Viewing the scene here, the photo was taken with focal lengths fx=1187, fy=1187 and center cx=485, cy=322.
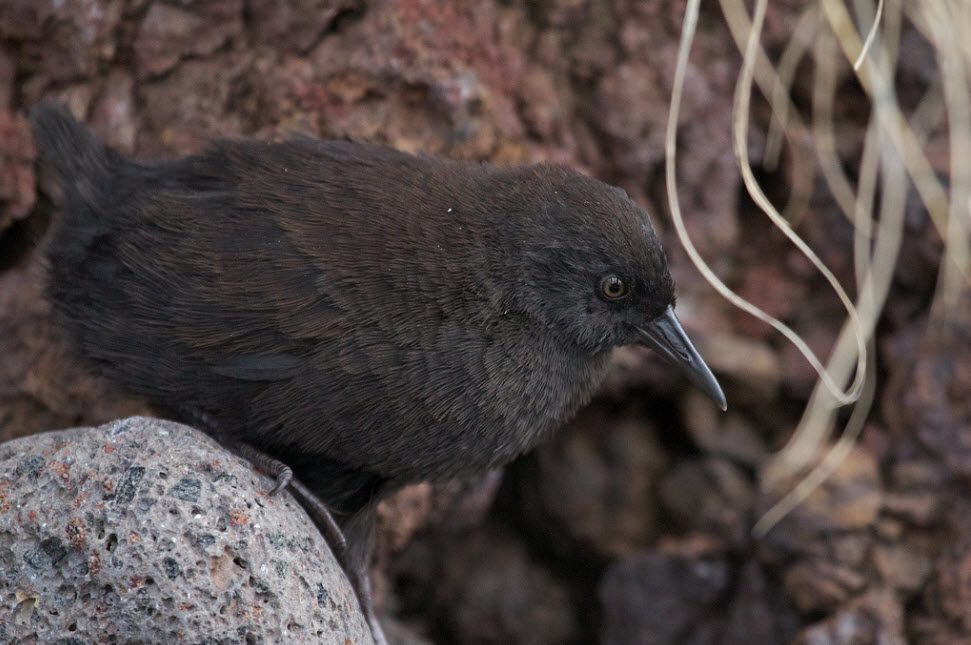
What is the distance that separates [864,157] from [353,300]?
2186 millimetres

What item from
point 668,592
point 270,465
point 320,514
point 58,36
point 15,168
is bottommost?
point 668,592

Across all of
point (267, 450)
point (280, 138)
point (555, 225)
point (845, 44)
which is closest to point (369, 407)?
point (267, 450)

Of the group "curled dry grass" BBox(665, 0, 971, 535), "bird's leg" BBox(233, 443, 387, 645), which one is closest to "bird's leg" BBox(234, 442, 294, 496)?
"bird's leg" BBox(233, 443, 387, 645)

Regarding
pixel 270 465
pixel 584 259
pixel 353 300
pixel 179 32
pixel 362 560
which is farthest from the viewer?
pixel 179 32

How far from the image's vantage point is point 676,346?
11.8ft

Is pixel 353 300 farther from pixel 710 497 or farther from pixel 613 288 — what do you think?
pixel 710 497

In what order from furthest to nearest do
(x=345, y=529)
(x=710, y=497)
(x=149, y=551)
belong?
(x=710, y=497) < (x=345, y=529) < (x=149, y=551)

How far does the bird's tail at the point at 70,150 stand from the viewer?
12.0ft

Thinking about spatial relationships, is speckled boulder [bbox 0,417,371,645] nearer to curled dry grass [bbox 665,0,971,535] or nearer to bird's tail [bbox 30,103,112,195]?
bird's tail [bbox 30,103,112,195]

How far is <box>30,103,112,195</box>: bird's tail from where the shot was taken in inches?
144

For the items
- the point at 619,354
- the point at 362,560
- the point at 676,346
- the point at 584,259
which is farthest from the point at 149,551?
the point at 619,354

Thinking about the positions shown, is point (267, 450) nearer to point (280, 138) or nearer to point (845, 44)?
point (280, 138)

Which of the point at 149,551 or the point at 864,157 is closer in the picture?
the point at 149,551

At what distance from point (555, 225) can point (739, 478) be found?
5.36 ft
